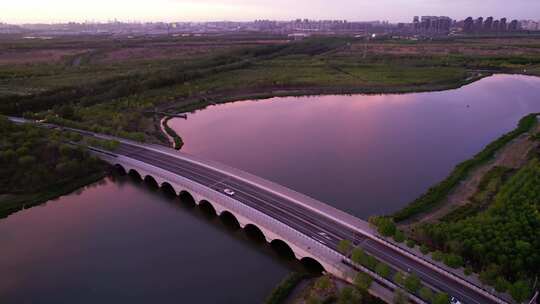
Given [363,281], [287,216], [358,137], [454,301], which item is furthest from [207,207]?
[358,137]

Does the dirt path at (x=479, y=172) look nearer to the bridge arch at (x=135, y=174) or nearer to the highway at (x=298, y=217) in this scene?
the highway at (x=298, y=217)

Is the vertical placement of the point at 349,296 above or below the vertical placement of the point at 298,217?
below

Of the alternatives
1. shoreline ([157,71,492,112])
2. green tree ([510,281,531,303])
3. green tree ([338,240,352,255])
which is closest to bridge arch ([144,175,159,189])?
green tree ([338,240,352,255])

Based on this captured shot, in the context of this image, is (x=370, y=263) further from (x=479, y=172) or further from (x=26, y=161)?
(x=26, y=161)

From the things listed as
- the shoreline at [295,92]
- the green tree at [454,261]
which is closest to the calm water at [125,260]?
the green tree at [454,261]

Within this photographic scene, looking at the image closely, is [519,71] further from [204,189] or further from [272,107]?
[204,189]
